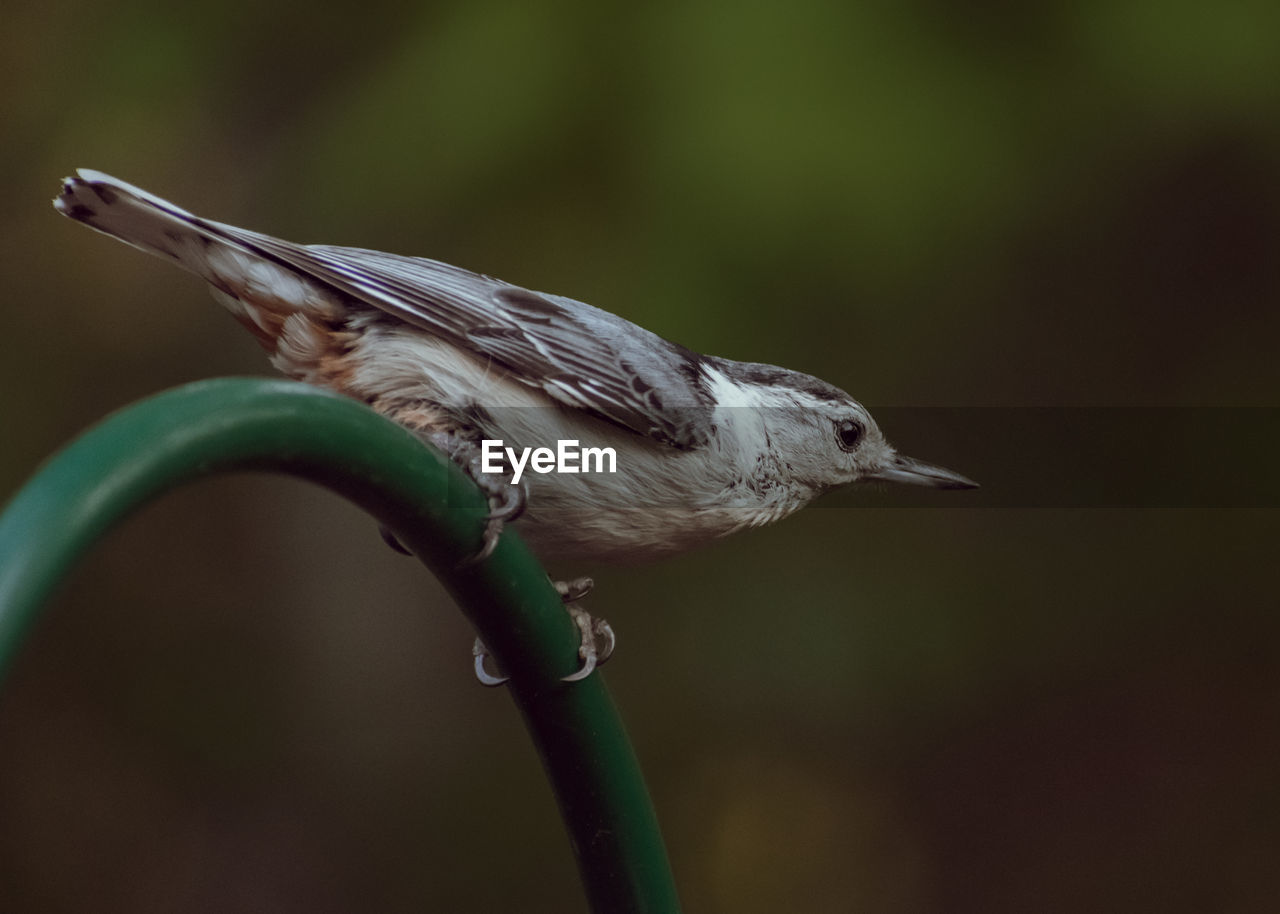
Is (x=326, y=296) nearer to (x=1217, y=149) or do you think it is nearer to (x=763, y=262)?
(x=763, y=262)

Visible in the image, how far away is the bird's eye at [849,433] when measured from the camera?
248cm

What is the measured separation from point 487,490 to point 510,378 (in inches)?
12.4

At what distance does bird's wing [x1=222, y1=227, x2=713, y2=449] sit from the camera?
7.00 feet

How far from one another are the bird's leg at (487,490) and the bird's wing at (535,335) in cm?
18

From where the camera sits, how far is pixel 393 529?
1.52m

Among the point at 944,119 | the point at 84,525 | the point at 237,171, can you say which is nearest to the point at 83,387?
the point at 237,171

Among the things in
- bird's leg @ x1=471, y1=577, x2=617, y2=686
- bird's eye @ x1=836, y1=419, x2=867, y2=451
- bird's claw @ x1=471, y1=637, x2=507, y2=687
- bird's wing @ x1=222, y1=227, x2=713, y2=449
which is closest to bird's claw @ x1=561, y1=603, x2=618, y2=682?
bird's leg @ x1=471, y1=577, x2=617, y2=686

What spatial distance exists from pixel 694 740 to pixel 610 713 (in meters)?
1.80

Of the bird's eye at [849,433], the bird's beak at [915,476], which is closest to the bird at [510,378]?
the bird's eye at [849,433]

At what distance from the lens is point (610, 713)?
5.61 feet

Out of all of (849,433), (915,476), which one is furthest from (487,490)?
(915,476)

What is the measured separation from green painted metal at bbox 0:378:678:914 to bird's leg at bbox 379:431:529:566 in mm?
13

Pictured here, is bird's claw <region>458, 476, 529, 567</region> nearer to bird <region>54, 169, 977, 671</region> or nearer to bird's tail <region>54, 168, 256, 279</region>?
bird <region>54, 169, 977, 671</region>

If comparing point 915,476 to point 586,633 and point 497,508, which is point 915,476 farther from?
point 497,508
